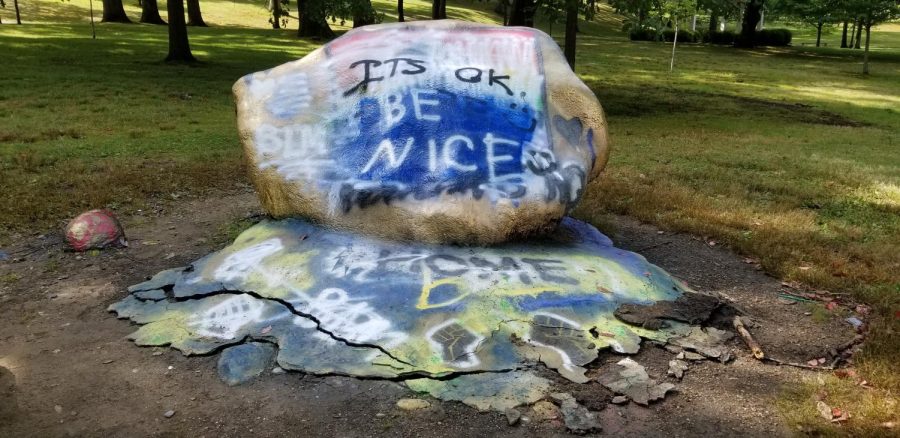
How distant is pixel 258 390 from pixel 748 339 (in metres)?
2.87

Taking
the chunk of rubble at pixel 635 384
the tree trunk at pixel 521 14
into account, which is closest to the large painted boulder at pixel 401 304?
the chunk of rubble at pixel 635 384

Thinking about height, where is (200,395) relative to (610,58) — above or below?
below

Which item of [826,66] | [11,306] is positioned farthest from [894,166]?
[826,66]

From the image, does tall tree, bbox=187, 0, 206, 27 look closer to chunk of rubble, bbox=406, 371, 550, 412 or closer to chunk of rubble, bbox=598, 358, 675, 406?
chunk of rubble, bbox=406, 371, 550, 412

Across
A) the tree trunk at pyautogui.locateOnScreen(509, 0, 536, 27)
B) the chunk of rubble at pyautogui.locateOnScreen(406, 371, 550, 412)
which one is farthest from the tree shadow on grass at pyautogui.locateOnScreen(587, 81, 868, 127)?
the chunk of rubble at pyautogui.locateOnScreen(406, 371, 550, 412)

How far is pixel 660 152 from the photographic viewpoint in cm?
1013

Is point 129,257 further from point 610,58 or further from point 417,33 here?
point 610,58

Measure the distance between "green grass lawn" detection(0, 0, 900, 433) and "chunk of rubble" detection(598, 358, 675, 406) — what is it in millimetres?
635

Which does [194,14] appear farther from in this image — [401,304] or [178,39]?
[401,304]

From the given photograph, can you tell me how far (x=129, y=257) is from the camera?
546 centimetres

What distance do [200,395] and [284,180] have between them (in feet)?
6.44

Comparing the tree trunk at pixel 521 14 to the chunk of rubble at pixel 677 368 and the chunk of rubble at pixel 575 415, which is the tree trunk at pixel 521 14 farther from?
the chunk of rubble at pixel 575 415

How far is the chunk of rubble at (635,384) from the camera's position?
3.44 meters

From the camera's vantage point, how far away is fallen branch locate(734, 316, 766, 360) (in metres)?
3.94
